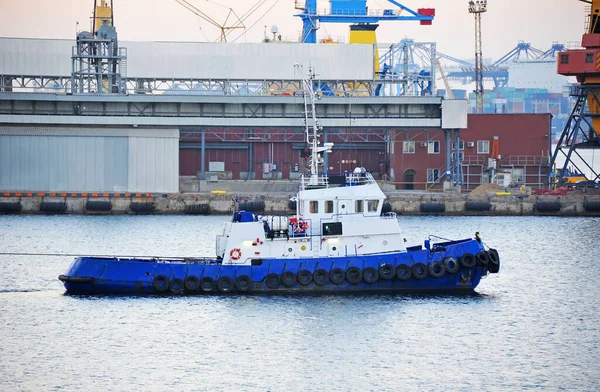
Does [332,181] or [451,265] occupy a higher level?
[332,181]

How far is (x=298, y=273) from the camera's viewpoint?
1521 inches

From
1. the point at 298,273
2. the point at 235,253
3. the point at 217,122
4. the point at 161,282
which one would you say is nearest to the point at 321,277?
the point at 298,273

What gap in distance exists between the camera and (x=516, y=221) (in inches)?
2704

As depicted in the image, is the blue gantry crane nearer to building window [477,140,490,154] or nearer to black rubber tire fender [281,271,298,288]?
building window [477,140,490,154]

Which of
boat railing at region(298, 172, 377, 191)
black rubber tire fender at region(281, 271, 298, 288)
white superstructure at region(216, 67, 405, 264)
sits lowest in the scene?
black rubber tire fender at region(281, 271, 298, 288)

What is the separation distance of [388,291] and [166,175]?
36.7m

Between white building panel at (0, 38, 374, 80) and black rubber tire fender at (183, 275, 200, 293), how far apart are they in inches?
1715

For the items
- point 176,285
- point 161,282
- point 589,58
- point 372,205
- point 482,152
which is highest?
point 589,58

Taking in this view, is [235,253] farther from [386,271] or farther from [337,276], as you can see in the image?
[386,271]

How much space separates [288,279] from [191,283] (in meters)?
3.47

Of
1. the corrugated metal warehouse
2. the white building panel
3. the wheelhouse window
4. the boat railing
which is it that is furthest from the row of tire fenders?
the white building panel

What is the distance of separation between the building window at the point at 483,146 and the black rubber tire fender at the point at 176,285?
45.8 metres

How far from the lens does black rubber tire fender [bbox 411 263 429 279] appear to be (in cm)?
3875

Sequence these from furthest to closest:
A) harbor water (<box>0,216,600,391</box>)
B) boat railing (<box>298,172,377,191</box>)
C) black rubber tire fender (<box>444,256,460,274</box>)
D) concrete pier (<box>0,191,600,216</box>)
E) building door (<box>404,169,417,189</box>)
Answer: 1. building door (<box>404,169,417,189</box>)
2. concrete pier (<box>0,191,600,216</box>)
3. boat railing (<box>298,172,377,191</box>)
4. black rubber tire fender (<box>444,256,460,274</box>)
5. harbor water (<box>0,216,600,391</box>)
